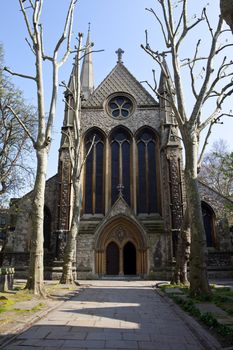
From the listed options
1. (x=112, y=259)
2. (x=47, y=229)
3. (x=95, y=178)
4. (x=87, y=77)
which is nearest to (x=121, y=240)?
(x=112, y=259)

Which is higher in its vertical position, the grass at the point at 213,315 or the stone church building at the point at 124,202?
the stone church building at the point at 124,202

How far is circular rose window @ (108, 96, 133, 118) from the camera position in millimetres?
24016

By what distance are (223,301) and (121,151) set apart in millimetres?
16142

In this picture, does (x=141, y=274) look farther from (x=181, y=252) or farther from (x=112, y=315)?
(x=112, y=315)

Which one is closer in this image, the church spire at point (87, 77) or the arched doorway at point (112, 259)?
the arched doorway at point (112, 259)

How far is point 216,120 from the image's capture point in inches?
453

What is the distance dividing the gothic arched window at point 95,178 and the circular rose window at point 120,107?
7.10 feet

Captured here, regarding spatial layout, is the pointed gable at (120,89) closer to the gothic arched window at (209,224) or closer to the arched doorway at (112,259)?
the gothic arched window at (209,224)

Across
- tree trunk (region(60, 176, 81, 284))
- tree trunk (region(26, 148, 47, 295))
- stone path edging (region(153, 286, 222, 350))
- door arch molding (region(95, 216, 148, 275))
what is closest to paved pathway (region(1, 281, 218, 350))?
stone path edging (region(153, 286, 222, 350))

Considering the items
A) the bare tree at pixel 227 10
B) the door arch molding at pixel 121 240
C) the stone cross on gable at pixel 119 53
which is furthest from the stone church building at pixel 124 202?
the bare tree at pixel 227 10

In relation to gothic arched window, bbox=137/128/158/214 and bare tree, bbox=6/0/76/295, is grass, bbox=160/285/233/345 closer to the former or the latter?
bare tree, bbox=6/0/76/295

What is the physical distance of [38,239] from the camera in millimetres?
9336

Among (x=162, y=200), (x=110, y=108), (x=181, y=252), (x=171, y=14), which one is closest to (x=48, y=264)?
(x=162, y=200)

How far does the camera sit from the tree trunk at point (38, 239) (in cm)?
895
